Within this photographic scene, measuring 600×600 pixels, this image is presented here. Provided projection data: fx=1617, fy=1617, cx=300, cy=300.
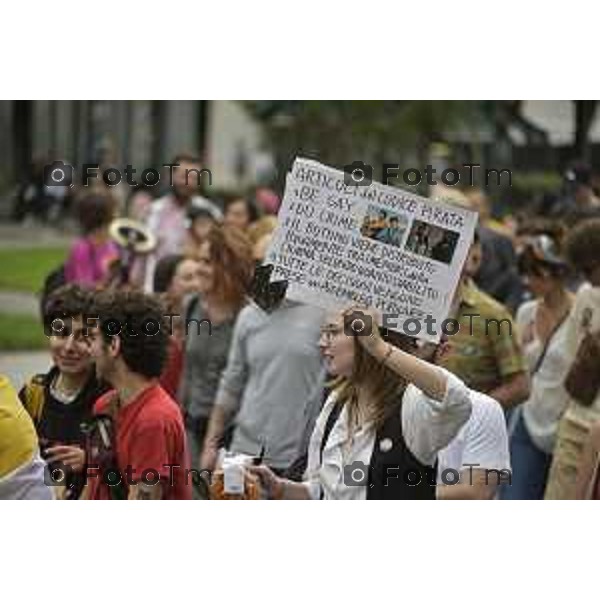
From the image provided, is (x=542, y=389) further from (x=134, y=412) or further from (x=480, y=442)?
(x=134, y=412)

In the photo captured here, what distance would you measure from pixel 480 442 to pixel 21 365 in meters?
1.43

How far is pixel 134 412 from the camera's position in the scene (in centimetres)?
440

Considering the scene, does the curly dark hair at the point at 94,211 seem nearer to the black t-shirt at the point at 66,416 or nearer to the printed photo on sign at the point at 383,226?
the black t-shirt at the point at 66,416

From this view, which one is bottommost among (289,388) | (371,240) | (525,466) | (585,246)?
(525,466)

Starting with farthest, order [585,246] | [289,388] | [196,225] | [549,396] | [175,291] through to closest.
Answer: [196,225] → [175,291] → [549,396] → [585,246] → [289,388]

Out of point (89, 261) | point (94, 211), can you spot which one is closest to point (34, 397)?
point (89, 261)

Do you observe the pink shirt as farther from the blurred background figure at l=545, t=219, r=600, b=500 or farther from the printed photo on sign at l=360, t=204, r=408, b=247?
the blurred background figure at l=545, t=219, r=600, b=500

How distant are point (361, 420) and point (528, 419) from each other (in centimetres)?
141

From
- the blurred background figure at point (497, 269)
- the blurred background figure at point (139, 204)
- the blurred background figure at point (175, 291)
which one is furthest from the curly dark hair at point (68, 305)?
the blurred background figure at point (497, 269)

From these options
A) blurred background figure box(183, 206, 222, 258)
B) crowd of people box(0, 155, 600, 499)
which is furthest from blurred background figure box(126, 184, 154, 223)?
crowd of people box(0, 155, 600, 499)

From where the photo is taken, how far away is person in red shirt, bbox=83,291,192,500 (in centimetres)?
440
